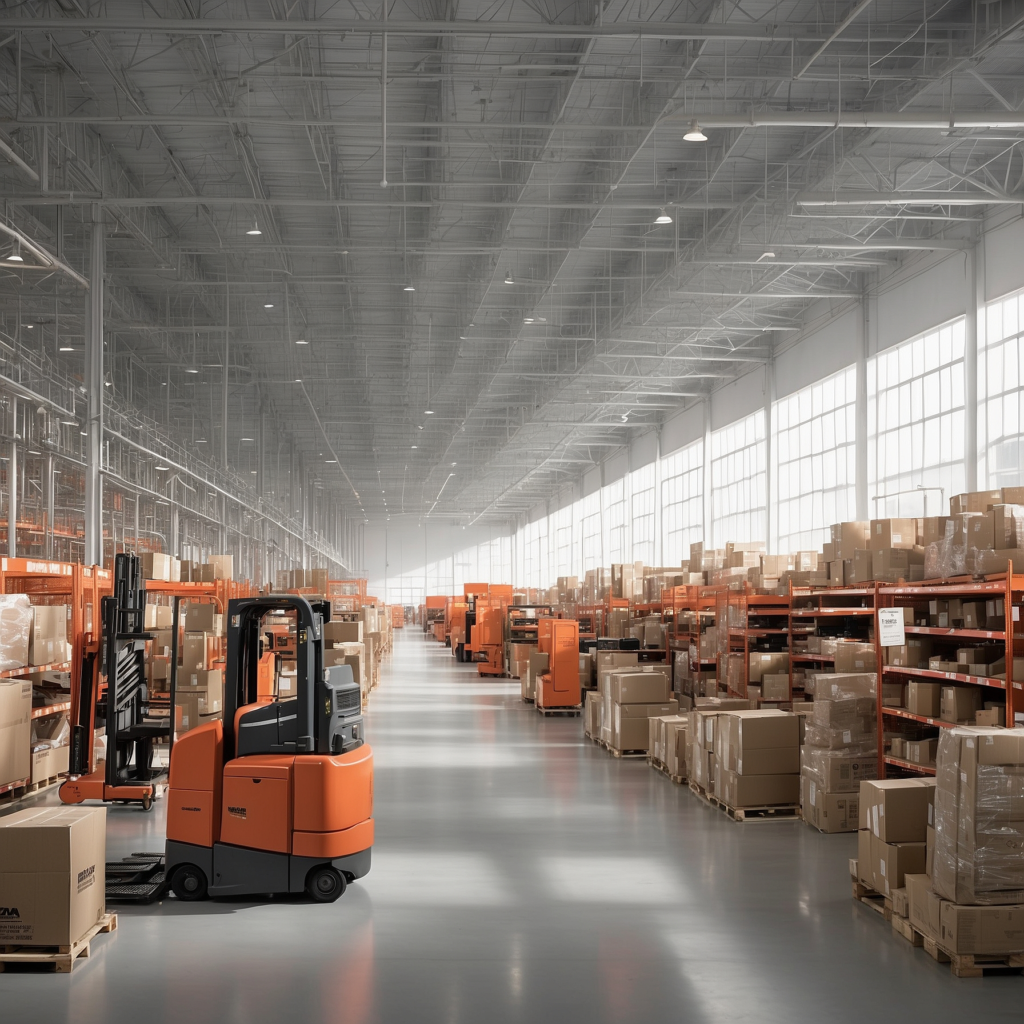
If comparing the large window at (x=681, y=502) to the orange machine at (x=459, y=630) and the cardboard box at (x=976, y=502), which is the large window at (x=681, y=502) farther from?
the cardboard box at (x=976, y=502)

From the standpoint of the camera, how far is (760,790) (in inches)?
385

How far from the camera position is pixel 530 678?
21250 millimetres

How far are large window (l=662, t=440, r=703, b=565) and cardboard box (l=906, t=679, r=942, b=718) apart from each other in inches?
852

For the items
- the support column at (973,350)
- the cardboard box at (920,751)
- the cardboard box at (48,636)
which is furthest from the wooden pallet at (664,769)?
the support column at (973,350)

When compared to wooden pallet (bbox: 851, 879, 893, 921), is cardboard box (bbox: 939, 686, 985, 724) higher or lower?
higher

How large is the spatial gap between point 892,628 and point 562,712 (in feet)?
36.5

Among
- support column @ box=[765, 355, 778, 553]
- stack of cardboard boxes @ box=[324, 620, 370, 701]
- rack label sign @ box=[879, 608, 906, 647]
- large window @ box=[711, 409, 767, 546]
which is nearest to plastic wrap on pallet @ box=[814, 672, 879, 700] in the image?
rack label sign @ box=[879, 608, 906, 647]

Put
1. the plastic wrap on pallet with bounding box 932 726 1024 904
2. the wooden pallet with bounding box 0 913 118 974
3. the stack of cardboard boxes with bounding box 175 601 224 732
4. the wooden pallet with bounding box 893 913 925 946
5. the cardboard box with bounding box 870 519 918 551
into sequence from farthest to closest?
the stack of cardboard boxes with bounding box 175 601 224 732
the cardboard box with bounding box 870 519 918 551
the wooden pallet with bounding box 893 913 925 946
the plastic wrap on pallet with bounding box 932 726 1024 904
the wooden pallet with bounding box 0 913 118 974

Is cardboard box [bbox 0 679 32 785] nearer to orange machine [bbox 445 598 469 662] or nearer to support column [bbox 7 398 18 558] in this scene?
support column [bbox 7 398 18 558]

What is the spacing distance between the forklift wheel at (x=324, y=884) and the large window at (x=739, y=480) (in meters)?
20.6

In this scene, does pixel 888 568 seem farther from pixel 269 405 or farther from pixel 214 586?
pixel 269 405

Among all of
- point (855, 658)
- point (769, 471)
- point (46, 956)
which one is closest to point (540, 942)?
point (46, 956)

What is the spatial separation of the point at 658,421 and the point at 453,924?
30.2m

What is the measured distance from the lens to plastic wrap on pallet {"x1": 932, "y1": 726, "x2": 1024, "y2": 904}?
5.77m
